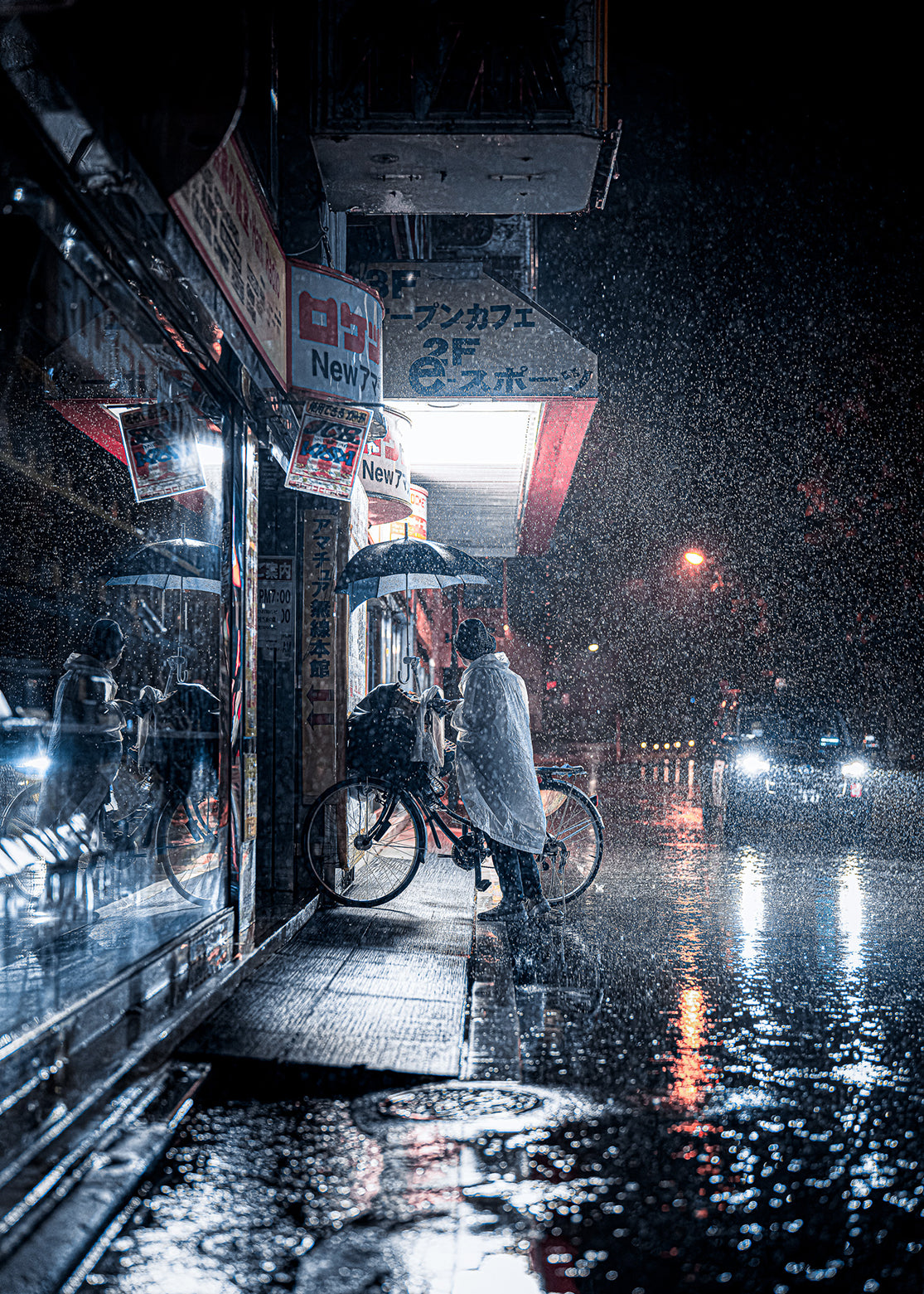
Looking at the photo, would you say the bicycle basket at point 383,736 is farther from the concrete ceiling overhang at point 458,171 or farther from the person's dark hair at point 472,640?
the concrete ceiling overhang at point 458,171

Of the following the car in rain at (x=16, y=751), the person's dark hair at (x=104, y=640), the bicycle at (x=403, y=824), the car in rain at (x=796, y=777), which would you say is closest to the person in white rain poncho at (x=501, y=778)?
the bicycle at (x=403, y=824)

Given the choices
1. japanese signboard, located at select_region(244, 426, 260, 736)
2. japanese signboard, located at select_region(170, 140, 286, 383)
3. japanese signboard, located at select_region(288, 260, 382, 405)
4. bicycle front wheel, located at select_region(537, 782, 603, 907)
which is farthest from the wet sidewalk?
japanese signboard, located at select_region(288, 260, 382, 405)

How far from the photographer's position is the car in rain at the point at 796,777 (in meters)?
14.4

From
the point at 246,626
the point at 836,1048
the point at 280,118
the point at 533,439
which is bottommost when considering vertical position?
the point at 836,1048

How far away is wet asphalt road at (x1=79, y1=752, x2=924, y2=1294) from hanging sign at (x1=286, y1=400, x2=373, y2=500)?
423 centimetres

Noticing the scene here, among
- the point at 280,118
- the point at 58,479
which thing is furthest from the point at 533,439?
the point at 58,479

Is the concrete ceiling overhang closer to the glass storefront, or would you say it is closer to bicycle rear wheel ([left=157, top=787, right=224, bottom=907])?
the glass storefront

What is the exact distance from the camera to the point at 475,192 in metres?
8.43

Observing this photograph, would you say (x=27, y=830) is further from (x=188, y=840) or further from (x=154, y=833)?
(x=188, y=840)

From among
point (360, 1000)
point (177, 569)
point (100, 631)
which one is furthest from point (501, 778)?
point (177, 569)

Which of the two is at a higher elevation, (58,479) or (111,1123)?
(58,479)

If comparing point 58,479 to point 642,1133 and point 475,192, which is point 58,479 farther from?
point 642,1133

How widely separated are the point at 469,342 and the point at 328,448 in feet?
10.0

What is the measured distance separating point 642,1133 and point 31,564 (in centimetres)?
773
